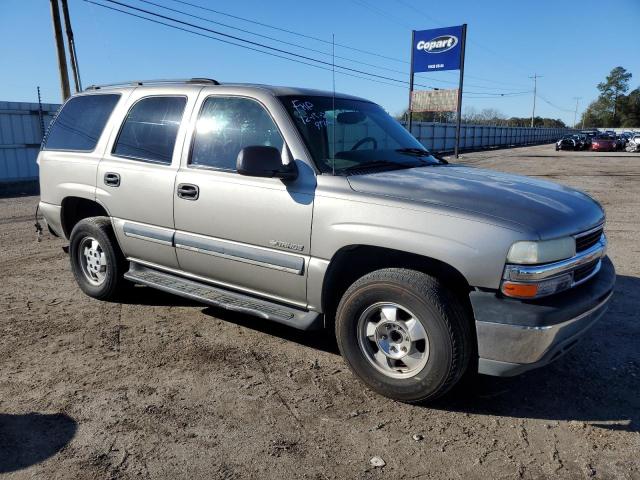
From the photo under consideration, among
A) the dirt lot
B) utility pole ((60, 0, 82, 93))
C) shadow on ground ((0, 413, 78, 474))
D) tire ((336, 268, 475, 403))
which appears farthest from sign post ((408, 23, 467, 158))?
shadow on ground ((0, 413, 78, 474))

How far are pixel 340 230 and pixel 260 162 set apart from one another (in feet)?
2.28

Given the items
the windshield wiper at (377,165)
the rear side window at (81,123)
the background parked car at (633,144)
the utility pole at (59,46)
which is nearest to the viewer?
the windshield wiper at (377,165)

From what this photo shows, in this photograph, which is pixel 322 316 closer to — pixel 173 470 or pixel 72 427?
pixel 173 470

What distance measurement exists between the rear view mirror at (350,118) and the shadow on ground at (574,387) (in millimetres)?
1766

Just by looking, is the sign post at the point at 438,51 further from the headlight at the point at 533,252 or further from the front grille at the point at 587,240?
the headlight at the point at 533,252

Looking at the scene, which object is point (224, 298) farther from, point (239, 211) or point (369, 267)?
point (369, 267)

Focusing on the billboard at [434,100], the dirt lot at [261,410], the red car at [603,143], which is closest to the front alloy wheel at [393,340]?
the dirt lot at [261,410]

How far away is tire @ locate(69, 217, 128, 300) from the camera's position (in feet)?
15.8

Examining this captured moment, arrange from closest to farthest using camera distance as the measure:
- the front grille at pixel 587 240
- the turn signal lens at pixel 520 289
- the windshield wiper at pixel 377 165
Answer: the turn signal lens at pixel 520 289 → the front grille at pixel 587 240 → the windshield wiper at pixel 377 165

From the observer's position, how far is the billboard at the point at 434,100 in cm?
2683

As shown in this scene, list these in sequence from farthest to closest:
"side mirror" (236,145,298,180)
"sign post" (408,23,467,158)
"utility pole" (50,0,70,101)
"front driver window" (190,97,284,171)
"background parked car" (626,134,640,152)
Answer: "background parked car" (626,134,640,152) → "sign post" (408,23,467,158) → "utility pole" (50,0,70,101) → "front driver window" (190,97,284,171) → "side mirror" (236,145,298,180)

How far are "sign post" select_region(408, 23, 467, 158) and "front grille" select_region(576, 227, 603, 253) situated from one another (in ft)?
72.9

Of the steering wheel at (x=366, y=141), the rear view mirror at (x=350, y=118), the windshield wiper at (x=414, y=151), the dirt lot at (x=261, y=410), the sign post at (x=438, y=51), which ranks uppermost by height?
the sign post at (x=438, y=51)

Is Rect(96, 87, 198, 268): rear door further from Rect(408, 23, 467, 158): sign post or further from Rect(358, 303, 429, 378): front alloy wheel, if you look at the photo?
Rect(408, 23, 467, 158): sign post
